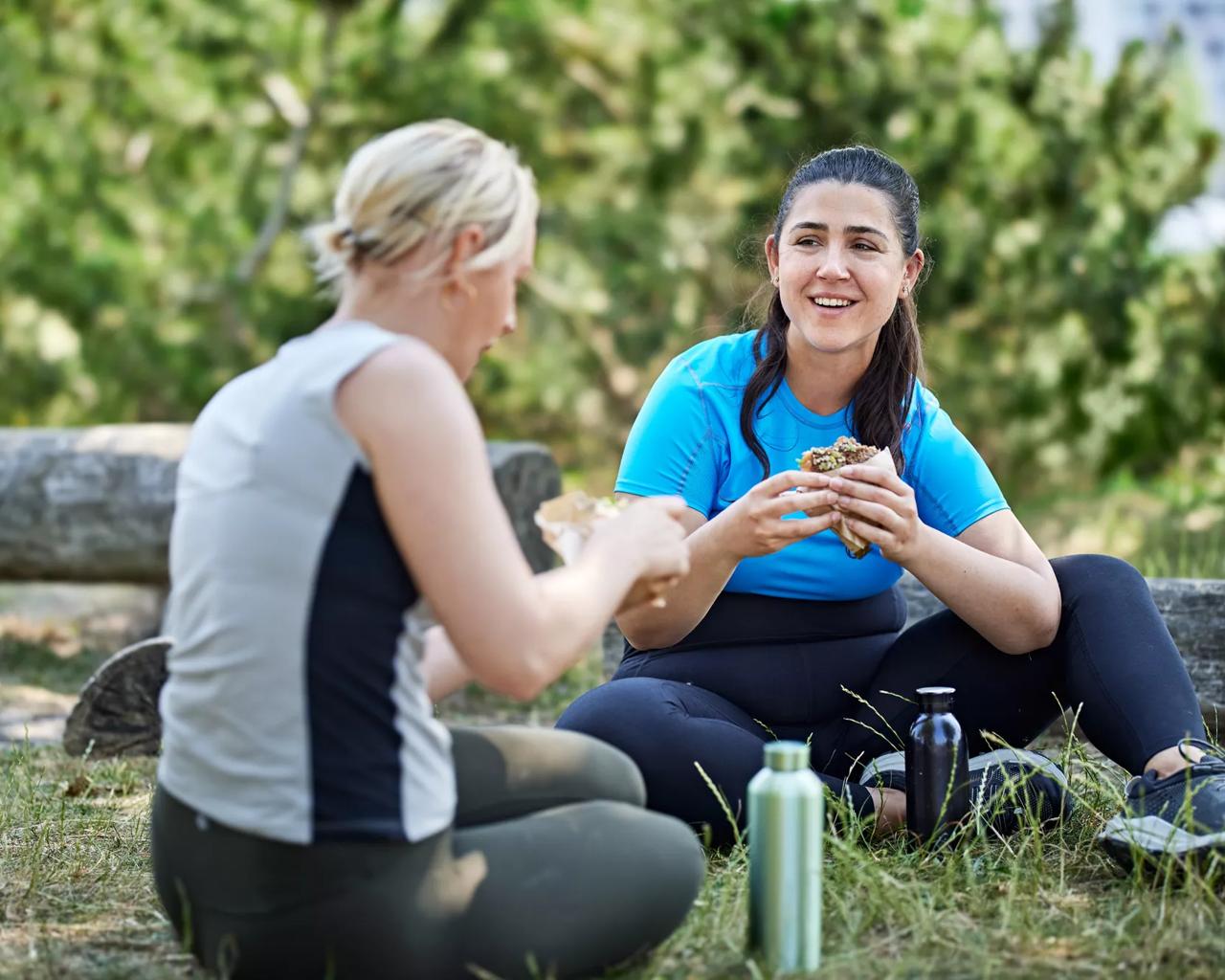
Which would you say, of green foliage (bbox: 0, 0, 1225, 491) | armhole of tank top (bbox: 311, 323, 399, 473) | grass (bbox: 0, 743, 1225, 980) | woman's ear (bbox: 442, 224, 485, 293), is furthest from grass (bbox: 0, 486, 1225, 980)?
green foliage (bbox: 0, 0, 1225, 491)

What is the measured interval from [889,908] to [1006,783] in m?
0.46

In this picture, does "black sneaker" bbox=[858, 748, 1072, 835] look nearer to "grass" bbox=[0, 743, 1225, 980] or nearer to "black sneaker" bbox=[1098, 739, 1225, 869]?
"grass" bbox=[0, 743, 1225, 980]

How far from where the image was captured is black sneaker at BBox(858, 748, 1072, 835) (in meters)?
2.80

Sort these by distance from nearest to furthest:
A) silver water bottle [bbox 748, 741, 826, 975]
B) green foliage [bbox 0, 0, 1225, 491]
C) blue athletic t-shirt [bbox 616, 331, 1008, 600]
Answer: silver water bottle [bbox 748, 741, 826, 975], blue athletic t-shirt [bbox 616, 331, 1008, 600], green foliage [bbox 0, 0, 1225, 491]


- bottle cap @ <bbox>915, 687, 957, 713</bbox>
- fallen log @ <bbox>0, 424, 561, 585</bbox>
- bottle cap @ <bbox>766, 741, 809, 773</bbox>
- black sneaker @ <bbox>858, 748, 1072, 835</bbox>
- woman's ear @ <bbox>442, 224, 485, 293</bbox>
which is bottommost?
fallen log @ <bbox>0, 424, 561, 585</bbox>

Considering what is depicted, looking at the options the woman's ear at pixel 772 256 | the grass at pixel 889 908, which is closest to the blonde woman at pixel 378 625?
the grass at pixel 889 908

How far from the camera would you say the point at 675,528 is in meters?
2.09

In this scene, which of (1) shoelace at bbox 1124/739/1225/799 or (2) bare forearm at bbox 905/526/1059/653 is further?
(2) bare forearm at bbox 905/526/1059/653

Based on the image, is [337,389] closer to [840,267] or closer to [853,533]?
[853,533]

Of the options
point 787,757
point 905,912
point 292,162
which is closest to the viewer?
point 787,757

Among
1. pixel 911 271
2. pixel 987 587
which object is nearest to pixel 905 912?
pixel 987 587

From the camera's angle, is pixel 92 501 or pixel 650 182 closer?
pixel 92 501

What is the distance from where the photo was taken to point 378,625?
73.0 inches

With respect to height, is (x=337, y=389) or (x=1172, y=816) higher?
(x=337, y=389)
